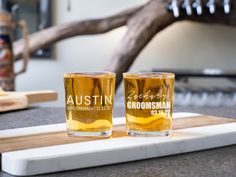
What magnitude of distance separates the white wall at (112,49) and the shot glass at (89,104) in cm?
187

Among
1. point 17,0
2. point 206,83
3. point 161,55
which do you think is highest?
point 17,0

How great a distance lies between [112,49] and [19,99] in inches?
60.1

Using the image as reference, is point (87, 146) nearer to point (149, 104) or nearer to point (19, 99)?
point (149, 104)

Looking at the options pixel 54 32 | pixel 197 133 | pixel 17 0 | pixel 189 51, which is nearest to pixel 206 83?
pixel 189 51

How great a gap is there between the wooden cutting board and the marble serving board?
358 mm

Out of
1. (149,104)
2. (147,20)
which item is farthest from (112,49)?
(149,104)

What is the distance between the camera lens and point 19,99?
1.02m

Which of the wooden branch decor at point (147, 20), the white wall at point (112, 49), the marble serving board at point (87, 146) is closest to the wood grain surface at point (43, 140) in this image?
the marble serving board at point (87, 146)

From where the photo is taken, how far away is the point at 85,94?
0.57 meters

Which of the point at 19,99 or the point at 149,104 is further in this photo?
the point at 19,99

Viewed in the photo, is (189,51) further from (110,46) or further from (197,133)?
(197,133)

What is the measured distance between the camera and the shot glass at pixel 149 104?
1.88 feet

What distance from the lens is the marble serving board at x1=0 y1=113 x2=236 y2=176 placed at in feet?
1.49

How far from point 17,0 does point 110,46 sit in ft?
1.92
